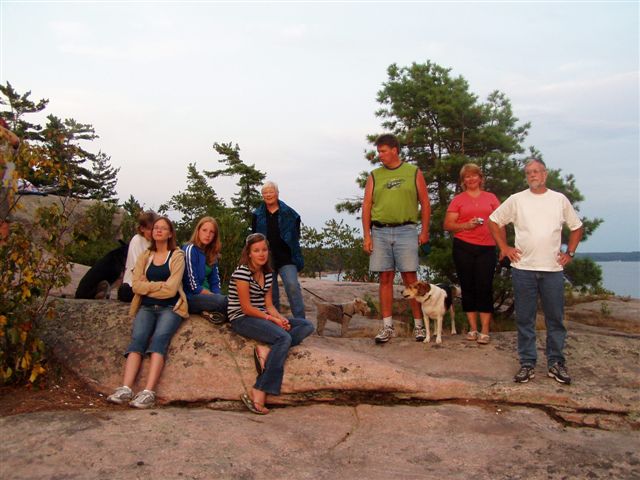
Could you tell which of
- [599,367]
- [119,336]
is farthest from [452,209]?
[119,336]

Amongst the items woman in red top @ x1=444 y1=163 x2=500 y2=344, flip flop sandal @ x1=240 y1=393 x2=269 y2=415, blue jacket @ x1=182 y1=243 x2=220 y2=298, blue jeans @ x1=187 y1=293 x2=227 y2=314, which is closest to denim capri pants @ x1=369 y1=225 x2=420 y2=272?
woman in red top @ x1=444 y1=163 x2=500 y2=344

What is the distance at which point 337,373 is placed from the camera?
15.9ft

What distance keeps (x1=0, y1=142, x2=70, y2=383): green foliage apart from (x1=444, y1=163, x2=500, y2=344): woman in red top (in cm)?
400

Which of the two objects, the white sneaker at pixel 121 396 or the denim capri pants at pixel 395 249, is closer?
the white sneaker at pixel 121 396

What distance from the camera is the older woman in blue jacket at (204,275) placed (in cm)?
528

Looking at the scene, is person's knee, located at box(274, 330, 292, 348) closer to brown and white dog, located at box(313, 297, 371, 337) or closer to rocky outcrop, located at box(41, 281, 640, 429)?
rocky outcrop, located at box(41, 281, 640, 429)

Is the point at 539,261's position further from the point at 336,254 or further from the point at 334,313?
the point at 336,254

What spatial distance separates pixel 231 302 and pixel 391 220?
2.04m

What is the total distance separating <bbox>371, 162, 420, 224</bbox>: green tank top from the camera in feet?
19.2

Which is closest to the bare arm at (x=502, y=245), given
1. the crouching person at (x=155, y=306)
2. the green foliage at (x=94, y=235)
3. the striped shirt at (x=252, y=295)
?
the striped shirt at (x=252, y=295)

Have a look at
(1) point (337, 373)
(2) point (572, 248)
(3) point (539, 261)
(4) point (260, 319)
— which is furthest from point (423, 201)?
(4) point (260, 319)

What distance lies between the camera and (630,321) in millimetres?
13094

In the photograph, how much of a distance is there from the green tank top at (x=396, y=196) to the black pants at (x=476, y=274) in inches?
26.6

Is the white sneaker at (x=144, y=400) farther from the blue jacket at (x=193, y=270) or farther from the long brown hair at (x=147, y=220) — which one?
the long brown hair at (x=147, y=220)
